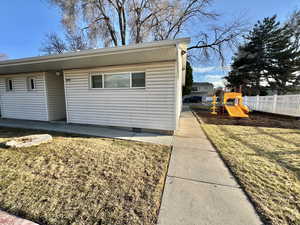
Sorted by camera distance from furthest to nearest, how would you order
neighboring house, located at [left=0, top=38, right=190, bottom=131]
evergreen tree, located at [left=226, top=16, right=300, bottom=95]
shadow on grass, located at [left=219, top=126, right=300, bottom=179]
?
evergreen tree, located at [left=226, top=16, right=300, bottom=95], neighboring house, located at [left=0, top=38, right=190, bottom=131], shadow on grass, located at [left=219, top=126, right=300, bottom=179]

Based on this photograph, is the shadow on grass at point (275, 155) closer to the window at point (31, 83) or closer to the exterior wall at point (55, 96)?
the exterior wall at point (55, 96)

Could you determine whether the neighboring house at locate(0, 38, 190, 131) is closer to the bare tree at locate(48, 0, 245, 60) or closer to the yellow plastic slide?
the yellow plastic slide

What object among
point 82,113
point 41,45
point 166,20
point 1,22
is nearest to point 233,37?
point 166,20

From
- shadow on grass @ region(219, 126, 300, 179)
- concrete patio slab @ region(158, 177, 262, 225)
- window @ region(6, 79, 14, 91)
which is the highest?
window @ region(6, 79, 14, 91)

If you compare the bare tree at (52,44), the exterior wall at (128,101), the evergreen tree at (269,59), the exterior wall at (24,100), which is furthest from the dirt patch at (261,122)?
the bare tree at (52,44)

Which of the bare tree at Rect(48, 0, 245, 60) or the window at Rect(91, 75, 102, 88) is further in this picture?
the bare tree at Rect(48, 0, 245, 60)

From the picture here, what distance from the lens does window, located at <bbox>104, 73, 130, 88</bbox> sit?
17.3 feet

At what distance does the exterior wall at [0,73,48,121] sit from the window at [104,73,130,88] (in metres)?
3.56

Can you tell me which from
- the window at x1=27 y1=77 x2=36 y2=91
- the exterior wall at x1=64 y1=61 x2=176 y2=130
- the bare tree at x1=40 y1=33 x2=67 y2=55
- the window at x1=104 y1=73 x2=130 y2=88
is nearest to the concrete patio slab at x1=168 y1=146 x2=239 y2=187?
the exterior wall at x1=64 y1=61 x2=176 y2=130

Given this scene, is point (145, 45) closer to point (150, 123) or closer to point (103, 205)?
point (150, 123)

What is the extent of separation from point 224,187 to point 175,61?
3804 mm

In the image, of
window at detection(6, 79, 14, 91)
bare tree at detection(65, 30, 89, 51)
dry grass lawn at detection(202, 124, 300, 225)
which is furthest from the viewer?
bare tree at detection(65, 30, 89, 51)

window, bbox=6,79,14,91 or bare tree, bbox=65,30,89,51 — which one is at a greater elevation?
bare tree, bbox=65,30,89,51

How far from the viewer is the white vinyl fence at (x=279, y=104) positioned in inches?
317
